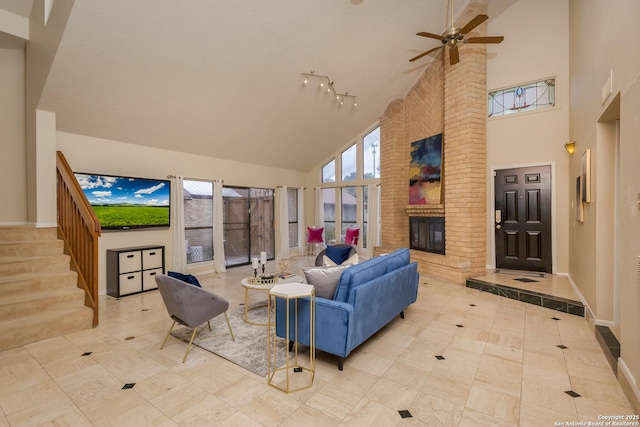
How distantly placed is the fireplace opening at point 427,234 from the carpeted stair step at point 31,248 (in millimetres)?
6209

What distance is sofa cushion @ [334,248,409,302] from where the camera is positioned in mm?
2771

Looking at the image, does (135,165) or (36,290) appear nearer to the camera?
(36,290)

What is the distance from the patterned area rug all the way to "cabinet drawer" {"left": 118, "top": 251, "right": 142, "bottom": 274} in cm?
189

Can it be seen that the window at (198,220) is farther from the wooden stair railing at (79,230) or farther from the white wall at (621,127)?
the white wall at (621,127)

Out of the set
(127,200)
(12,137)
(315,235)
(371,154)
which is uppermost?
A: (371,154)

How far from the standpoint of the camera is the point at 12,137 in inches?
177

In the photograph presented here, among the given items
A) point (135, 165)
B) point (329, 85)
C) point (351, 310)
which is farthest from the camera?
point (329, 85)

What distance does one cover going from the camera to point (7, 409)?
217cm

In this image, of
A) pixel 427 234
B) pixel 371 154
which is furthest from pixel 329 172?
pixel 427 234

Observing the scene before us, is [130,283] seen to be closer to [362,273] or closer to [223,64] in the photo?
[223,64]

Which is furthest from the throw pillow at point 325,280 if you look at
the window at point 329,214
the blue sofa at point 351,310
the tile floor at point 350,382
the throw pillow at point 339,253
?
the window at point 329,214

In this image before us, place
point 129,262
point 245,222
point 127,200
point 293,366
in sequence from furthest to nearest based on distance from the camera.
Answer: point 245,222 < point 127,200 < point 129,262 < point 293,366

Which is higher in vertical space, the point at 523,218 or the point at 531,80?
the point at 531,80

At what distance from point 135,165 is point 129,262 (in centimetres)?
175
